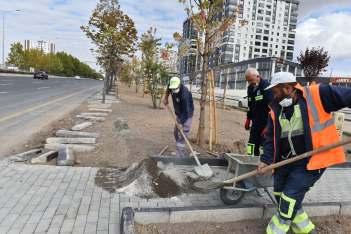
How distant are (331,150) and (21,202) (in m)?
3.48

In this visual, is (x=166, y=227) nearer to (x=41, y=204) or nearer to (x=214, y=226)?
(x=214, y=226)

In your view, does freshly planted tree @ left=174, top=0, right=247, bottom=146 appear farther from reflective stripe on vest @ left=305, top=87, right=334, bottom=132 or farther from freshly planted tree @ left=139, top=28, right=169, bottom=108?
freshly planted tree @ left=139, top=28, right=169, bottom=108

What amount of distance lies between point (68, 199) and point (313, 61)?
2459 cm

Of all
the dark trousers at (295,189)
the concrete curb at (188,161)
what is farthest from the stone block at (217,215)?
the concrete curb at (188,161)

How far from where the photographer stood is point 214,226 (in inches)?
161

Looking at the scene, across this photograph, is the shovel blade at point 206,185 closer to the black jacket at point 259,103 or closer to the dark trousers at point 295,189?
the dark trousers at point 295,189

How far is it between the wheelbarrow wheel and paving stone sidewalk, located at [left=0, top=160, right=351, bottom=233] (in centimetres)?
18

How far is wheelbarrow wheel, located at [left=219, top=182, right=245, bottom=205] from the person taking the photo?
4.78 m

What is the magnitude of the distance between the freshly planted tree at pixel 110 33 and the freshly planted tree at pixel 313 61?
1166 centimetres

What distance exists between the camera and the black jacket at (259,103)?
20.1ft

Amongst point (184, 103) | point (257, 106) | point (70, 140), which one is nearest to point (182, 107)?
point (184, 103)

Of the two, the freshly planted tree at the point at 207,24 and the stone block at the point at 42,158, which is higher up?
the freshly planted tree at the point at 207,24

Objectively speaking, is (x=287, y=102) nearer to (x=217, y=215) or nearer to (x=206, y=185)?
(x=217, y=215)

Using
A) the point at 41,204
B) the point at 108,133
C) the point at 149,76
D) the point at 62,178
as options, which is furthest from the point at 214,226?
the point at 149,76
